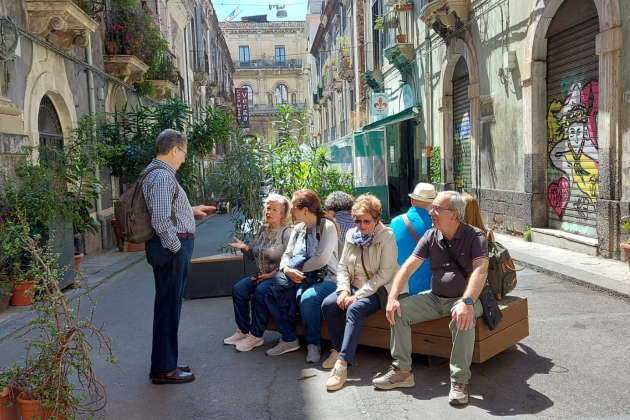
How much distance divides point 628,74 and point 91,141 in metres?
8.16

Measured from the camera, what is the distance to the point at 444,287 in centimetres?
418

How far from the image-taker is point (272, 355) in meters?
4.98

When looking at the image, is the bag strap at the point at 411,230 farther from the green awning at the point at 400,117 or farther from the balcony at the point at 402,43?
the balcony at the point at 402,43

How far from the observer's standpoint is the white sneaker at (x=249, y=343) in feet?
16.9

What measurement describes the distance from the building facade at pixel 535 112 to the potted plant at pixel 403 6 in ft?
3.48

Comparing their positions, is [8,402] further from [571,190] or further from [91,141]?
[571,190]

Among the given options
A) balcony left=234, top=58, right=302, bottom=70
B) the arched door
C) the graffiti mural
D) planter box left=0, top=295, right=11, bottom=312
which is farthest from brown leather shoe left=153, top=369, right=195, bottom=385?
balcony left=234, top=58, right=302, bottom=70

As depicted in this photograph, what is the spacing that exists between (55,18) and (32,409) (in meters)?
8.22

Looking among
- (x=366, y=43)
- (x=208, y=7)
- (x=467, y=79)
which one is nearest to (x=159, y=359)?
(x=467, y=79)

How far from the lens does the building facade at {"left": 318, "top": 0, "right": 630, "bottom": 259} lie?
824cm

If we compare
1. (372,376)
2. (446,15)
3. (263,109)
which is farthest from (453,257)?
(263,109)

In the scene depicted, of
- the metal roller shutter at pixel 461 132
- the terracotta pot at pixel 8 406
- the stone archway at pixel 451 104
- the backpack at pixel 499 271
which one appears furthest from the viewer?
the metal roller shutter at pixel 461 132

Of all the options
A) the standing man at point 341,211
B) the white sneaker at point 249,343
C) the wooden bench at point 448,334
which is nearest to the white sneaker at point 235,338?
the white sneaker at point 249,343

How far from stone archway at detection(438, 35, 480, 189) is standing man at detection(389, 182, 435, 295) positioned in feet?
29.8
